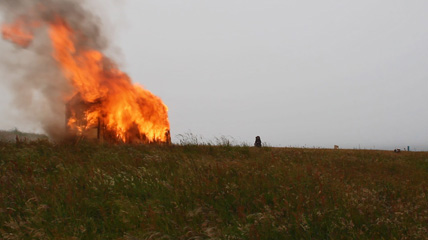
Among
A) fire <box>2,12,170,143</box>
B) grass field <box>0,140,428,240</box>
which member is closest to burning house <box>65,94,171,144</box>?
fire <box>2,12,170,143</box>

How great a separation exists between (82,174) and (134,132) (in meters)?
12.2

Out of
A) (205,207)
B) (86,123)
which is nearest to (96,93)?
(86,123)

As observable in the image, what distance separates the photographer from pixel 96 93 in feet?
54.1

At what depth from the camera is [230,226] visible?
3.55 metres

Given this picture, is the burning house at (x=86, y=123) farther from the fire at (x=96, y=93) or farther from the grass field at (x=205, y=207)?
the grass field at (x=205, y=207)

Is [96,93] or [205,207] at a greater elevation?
[96,93]

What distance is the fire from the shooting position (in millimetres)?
15805

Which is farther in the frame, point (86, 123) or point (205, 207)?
point (86, 123)

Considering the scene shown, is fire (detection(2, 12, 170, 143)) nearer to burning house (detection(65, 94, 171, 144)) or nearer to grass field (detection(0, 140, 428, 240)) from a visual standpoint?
burning house (detection(65, 94, 171, 144))

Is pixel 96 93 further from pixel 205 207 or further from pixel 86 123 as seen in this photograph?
pixel 205 207

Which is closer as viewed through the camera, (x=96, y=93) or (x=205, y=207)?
(x=205, y=207)

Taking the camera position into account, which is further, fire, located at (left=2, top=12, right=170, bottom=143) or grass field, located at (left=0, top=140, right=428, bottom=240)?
fire, located at (left=2, top=12, right=170, bottom=143)

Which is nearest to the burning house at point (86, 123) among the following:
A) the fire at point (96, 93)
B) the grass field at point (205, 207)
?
the fire at point (96, 93)

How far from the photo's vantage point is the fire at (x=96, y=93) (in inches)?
622
